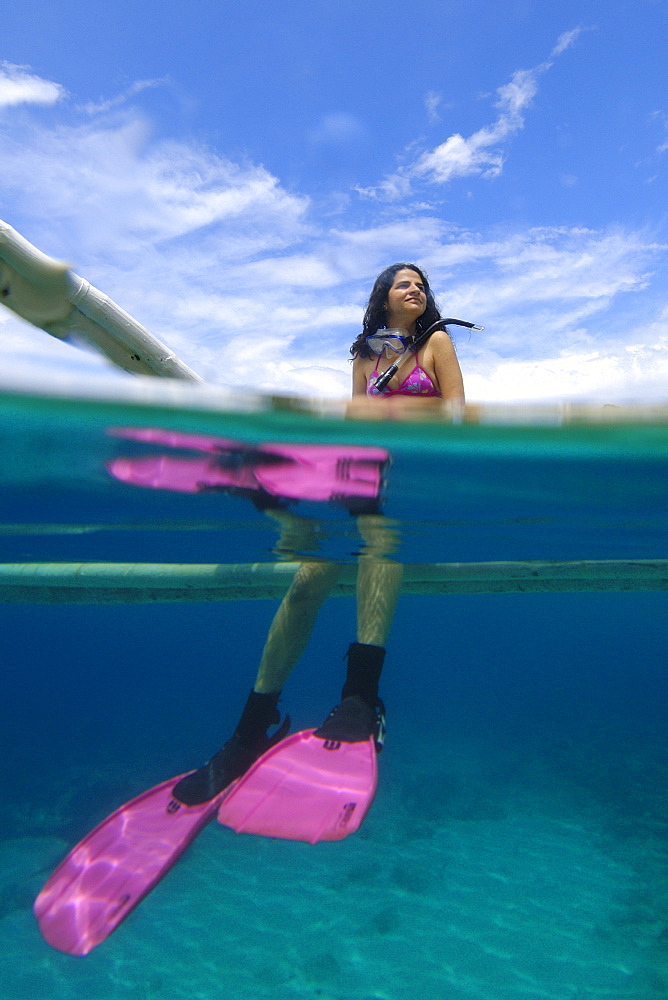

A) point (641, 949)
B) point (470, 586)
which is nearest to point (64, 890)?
point (641, 949)

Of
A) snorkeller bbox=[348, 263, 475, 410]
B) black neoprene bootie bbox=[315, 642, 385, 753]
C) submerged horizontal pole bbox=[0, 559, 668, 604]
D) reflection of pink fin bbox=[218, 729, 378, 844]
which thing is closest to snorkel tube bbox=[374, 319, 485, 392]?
snorkeller bbox=[348, 263, 475, 410]

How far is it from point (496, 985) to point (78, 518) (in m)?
8.12

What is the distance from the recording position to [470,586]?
373 inches

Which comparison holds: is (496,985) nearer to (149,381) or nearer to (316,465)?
(316,465)

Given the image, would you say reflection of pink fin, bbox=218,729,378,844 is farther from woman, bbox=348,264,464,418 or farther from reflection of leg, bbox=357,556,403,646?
woman, bbox=348,264,464,418

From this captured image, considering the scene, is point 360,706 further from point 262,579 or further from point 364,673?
point 262,579

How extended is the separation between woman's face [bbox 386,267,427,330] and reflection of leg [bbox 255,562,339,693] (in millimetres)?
2319

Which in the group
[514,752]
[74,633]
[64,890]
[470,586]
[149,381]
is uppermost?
[149,381]

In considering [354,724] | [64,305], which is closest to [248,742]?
[354,724]

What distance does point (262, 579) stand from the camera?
26.7ft

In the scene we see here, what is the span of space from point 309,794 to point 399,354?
3.41 m

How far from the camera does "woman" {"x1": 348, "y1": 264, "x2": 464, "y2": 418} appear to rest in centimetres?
463

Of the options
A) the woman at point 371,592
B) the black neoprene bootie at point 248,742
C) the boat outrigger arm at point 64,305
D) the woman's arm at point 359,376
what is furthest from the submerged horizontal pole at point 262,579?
the boat outrigger arm at point 64,305

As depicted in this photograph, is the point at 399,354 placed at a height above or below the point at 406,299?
below
